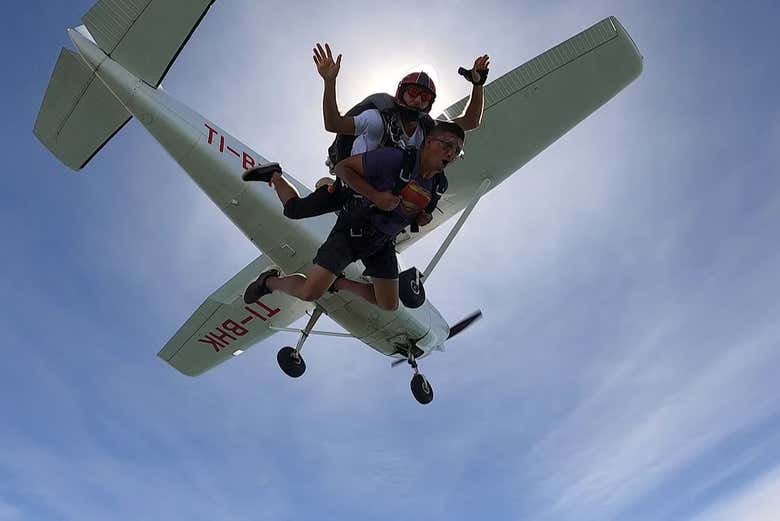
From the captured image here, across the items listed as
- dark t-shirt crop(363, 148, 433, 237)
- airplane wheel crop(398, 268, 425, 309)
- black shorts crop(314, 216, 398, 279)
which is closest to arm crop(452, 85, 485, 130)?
dark t-shirt crop(363, 148, 433, 237)

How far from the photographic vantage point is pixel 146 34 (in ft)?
26.3

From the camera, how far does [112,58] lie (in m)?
8.50

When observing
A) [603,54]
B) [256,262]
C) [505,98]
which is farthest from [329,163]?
[256,262]

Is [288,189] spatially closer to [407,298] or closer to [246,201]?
[407,298]

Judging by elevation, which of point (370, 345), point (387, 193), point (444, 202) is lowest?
point (387, 193)

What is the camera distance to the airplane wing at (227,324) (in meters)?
11.8

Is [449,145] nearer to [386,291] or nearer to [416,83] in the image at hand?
[416,83]

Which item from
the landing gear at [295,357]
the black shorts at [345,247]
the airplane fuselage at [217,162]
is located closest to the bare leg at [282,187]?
the black shorts at [345,247]

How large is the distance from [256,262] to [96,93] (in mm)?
3760

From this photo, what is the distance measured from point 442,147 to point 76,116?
695cm

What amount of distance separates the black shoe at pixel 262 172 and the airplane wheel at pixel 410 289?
138 cm

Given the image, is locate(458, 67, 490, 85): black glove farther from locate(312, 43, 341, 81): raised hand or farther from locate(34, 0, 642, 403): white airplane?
locate(34, 0, 642, 403): white airplane

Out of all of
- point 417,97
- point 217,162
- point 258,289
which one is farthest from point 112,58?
point 417,97

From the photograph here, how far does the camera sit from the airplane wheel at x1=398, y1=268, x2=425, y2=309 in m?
5.54
